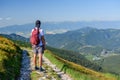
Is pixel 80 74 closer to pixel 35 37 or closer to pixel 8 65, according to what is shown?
pixel 35 37

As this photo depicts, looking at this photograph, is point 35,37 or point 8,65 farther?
point 35,37

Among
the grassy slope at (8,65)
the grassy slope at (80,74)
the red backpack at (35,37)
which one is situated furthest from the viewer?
the red backpack at (35,37)

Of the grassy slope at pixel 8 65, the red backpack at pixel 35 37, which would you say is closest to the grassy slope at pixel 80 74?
the red backpack at pixel 35 37

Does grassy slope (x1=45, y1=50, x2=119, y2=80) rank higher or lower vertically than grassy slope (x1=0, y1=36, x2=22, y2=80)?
lower

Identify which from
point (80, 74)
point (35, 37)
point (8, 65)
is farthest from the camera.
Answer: point (35, 37)

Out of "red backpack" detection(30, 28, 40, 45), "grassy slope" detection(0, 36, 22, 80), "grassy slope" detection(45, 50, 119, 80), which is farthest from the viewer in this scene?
"red backpack" detection(30, 28, 40, 45)

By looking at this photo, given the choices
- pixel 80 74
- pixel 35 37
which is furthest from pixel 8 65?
pixel 80 74

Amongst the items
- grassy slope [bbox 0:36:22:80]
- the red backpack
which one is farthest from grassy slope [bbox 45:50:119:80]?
grassy slope [bbox 0:36:22:80]

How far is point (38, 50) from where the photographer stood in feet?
69.9

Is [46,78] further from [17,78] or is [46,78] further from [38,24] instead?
[38,24]

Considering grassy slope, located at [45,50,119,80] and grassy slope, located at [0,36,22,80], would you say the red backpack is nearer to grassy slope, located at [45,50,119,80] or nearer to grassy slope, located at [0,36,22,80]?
grassy slope, located at [0,36,22,80]

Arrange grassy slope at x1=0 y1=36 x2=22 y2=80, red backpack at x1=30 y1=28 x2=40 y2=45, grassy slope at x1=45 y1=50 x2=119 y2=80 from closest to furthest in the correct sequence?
grassy slope at x1=0 y1=36 x2=22 y2=80, grassy slope at x1=45 y1=50 x2=119 y2=80, red backpack at x1=30 y1=28 x2=40 y2=45

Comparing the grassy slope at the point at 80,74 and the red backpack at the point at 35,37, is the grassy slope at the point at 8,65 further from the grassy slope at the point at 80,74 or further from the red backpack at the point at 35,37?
the grassy slope at the point at 80,74

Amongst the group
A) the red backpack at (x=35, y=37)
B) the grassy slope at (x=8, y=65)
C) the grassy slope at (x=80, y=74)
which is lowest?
the grassy slope at (x=80, y=74)
